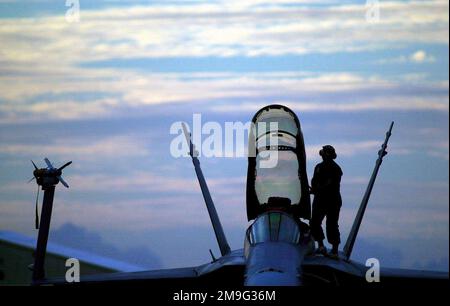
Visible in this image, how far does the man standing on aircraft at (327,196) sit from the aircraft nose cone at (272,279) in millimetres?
3922

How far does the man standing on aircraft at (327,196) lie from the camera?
29.3 metres

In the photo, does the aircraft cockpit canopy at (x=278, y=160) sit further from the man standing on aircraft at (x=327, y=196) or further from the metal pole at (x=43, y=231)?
the metal pole at (x=43, y=231)

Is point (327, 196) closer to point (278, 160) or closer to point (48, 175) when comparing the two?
point (278, 160)

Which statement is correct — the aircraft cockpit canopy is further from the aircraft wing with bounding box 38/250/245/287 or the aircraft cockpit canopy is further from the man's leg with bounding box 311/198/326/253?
the aircraft wing with bounding box 38/250/245/287

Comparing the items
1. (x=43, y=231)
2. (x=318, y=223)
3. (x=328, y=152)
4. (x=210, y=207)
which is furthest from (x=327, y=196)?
(x=43, y=231)

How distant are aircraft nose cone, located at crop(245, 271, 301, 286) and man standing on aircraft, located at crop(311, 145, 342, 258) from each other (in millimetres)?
3922

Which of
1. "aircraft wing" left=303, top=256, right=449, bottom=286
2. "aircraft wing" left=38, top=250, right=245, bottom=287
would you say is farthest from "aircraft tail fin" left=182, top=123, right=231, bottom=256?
"aircraft wing" left=303, top=256, right=449, bottom=286

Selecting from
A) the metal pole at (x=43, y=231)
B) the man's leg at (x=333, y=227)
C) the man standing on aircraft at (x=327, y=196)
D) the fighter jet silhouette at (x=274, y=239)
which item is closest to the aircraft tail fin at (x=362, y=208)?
the fighter jet silhouette at (x=274, y=239)

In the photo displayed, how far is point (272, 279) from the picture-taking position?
25.2 meters
